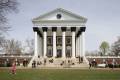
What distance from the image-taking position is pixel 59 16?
9894 cm

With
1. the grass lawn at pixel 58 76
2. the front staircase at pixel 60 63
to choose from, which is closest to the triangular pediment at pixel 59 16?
the front staircase at pixel 60 63

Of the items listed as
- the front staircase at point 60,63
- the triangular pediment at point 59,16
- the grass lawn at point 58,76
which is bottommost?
the grass lawn at point 58,76

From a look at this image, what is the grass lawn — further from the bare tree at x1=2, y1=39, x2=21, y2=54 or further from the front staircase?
the bare tree at x1=2, y1=39, x2=21, y2=54

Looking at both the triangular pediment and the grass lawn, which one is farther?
the triangular pediment

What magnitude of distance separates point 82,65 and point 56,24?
19490 mm

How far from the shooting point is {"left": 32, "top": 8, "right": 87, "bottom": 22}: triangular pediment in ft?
321

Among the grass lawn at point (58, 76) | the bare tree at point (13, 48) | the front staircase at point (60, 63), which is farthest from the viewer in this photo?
the bare tree at point (13, 48)

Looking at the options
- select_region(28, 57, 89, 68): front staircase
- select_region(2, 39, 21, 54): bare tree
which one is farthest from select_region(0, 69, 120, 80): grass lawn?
select_region(2, 39, 21, 54): bare tree

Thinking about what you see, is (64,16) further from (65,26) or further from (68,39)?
(68,39)

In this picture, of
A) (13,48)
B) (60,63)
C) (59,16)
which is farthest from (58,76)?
(13,48)

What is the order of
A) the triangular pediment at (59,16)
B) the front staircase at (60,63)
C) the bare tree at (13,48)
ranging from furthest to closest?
the bare tree at (13,48), the triangular pediment at (59,16), the front staircase at (60,63)

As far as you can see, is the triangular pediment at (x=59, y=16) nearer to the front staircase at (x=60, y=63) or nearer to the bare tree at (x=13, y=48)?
the front staircase at (x=60, y=63)

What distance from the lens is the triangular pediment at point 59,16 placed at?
97938mm

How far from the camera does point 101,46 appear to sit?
16738 cm
